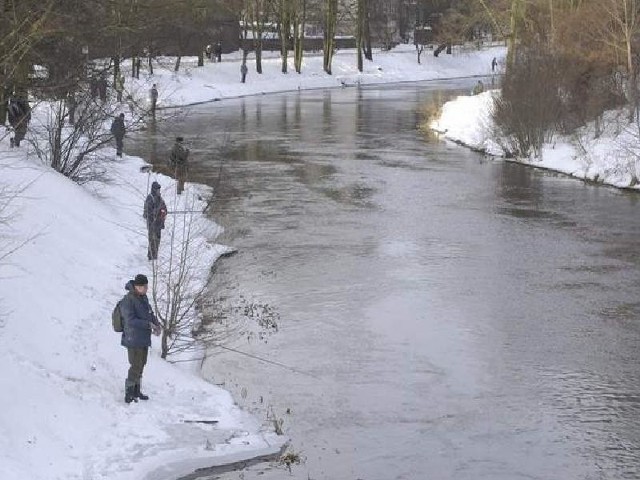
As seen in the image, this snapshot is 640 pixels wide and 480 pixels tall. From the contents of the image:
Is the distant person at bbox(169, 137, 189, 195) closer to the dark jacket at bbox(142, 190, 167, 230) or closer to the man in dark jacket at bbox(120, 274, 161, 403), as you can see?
the dark jacket at bbox(142, 190, 167, 230)

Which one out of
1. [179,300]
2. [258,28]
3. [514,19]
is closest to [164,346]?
[179,300]

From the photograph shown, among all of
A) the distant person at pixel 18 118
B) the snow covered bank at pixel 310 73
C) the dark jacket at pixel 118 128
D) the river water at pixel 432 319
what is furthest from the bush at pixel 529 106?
the snow covered bank at pixel 310 73

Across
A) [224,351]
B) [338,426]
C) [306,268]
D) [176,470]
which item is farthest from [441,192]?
[176,470]

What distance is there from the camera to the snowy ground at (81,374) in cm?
969

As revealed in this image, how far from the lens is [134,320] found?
10.6 meters

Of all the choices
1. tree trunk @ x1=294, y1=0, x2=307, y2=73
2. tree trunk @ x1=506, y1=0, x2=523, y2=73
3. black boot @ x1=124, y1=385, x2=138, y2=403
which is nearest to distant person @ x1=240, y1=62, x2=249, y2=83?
tree trunk @ x1=294, y1=0, x2=307, y2=73

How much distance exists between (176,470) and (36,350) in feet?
8.69

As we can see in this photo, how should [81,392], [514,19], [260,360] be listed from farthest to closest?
[514,19]
[260,360]
[81,392]

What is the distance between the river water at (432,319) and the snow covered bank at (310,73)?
2810 cm

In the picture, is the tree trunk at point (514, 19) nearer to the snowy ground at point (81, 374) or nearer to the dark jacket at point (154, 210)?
the snowy ground at point (81, 374)

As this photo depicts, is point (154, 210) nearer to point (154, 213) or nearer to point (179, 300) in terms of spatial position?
point (154, 213)

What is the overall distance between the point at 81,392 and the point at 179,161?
12.9 m

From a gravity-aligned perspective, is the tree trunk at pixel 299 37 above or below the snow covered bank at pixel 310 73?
above

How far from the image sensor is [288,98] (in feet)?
204
